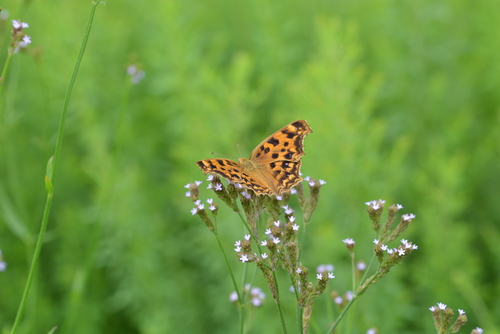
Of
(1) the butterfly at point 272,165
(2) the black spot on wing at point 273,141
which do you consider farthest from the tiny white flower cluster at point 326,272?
(2) the black spot on wing at point 273,141

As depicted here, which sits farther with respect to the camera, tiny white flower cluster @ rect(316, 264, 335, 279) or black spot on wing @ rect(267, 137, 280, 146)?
black spot on wing @ rect(267, 137, 280, 146)

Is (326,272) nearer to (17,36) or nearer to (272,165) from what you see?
(272,165)

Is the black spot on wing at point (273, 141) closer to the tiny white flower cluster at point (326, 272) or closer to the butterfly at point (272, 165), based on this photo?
the butterfly at point (272, 165)

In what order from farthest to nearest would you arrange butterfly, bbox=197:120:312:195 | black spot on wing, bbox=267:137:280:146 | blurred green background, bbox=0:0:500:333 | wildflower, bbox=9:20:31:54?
blurred green background, bbox=0:0:500:333 → black spot on wing, bbox=267:137:280:146 → butterfly, bbox=197:120:312:195 → wildflower, bbox=9:20:31:54

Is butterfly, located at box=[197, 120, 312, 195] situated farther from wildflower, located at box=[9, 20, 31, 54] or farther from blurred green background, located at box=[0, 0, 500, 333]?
blurred green background, located at box=[0, 0, 500, 333]

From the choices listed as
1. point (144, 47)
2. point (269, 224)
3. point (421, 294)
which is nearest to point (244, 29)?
point (144, 47)

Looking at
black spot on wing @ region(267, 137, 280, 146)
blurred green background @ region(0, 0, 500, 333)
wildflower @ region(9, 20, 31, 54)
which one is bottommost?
wildflower @ region(9, 20, 31, 54)

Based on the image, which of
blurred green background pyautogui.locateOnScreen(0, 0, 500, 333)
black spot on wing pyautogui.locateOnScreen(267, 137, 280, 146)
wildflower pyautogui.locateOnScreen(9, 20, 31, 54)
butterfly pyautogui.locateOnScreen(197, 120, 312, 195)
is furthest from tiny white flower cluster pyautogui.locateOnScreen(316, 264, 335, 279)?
wildflower pyautogui.locateOnScreen(9, 20, 31, 54)
